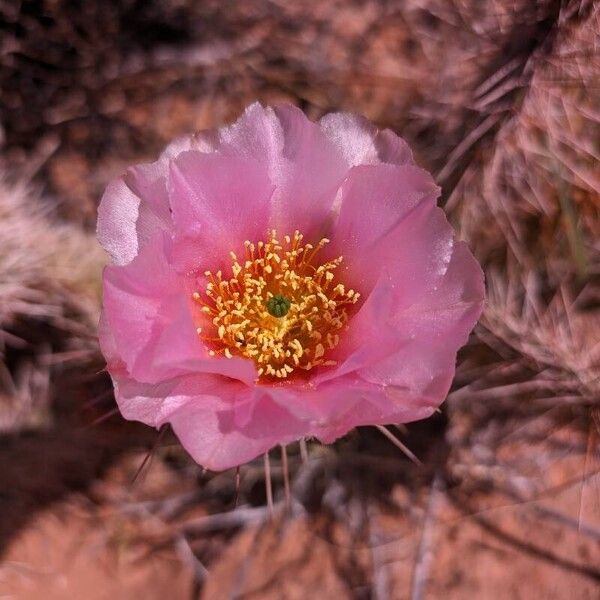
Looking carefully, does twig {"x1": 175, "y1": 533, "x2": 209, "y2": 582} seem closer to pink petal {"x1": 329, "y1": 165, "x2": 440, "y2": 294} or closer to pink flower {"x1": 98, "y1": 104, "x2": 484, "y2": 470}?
pink flower {"x1": 98, "y1": 104, "x2": 484, "y2": 470}

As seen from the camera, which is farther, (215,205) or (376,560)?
(376,560)

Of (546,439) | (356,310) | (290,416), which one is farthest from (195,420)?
(546,439)

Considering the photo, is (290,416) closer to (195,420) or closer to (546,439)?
(195,420)

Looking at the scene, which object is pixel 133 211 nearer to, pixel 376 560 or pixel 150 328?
pixel 150 328

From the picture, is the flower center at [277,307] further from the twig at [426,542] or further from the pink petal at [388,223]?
the twig at [426,542]

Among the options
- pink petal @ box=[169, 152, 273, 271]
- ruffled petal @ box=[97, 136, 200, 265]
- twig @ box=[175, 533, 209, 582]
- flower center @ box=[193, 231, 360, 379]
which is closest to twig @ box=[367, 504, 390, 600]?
twig @ box=[175, 533, 209, 582]

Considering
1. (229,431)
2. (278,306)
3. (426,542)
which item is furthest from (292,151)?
(426,542)
